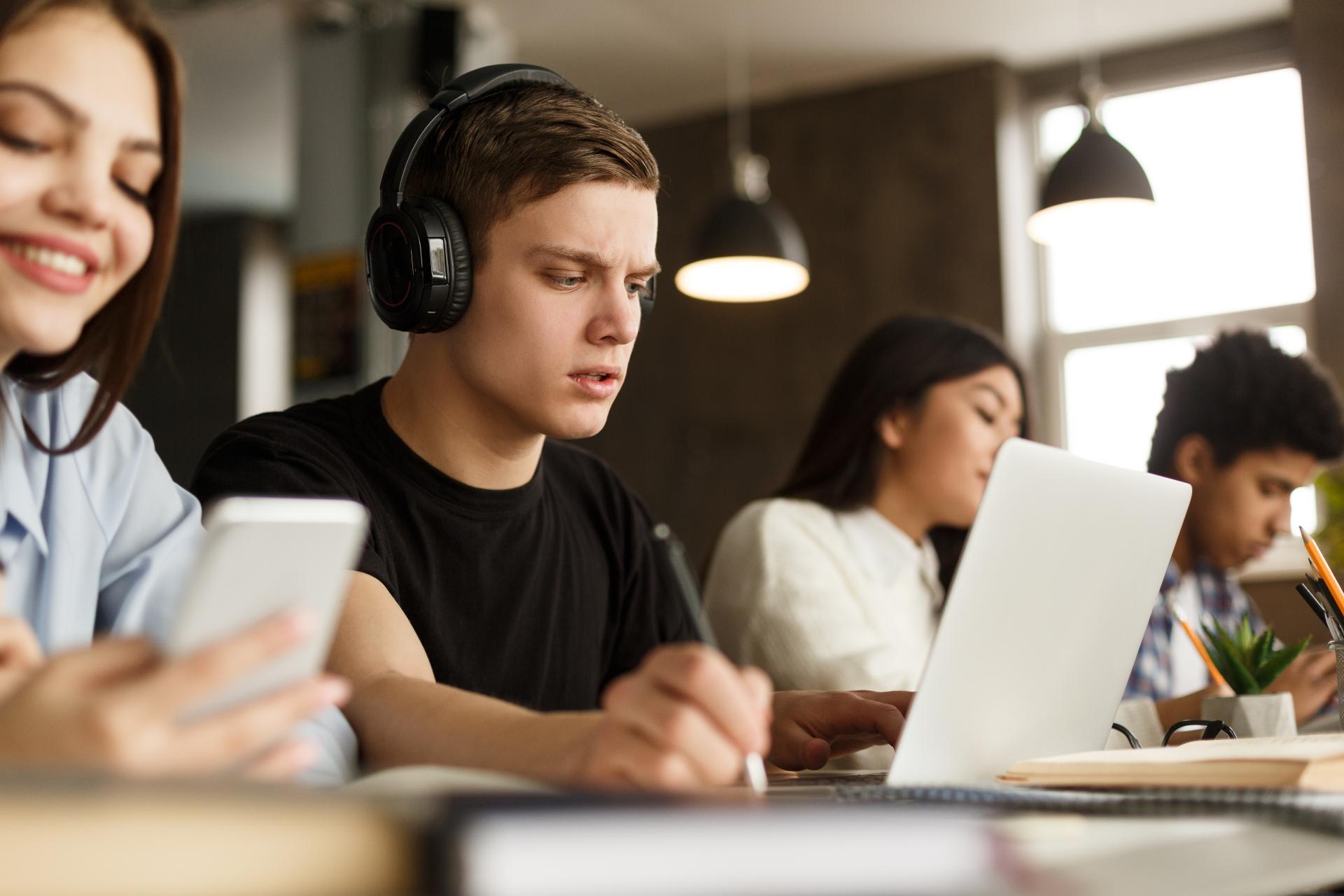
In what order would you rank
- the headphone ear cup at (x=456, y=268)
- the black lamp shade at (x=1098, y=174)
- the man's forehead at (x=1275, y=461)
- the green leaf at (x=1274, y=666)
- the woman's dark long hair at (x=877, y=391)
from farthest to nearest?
the black lamp shade at (x=1098, y=174), the man's forehead at (x=1275, y=461), the woman's dark long hair at (x=877, y=391), the green leaf at (x=1274, y=666), the headphone ear cup at (x=456, y=268)

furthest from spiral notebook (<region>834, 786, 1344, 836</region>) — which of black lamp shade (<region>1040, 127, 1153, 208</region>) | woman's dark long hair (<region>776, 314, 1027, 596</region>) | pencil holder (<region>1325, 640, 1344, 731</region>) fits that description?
black lamp shade (<region>1040, 127, 1153, 208</region>)

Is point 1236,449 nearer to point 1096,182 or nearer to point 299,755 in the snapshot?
point 1096,182

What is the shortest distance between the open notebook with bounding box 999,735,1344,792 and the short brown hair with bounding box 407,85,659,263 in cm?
73

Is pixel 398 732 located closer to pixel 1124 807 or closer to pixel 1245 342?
pixel 1124 807

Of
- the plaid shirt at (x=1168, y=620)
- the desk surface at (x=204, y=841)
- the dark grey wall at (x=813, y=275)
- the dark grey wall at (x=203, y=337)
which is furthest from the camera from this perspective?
the dark grey wall at (x=203, y=337)

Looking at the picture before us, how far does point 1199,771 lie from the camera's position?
2.55 feet

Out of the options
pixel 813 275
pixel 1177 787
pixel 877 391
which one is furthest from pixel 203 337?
pixel 1177 787

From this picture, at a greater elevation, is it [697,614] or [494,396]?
[494,396]

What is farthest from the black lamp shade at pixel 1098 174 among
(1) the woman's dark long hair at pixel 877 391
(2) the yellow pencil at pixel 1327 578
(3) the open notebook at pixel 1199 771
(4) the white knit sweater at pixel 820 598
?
(3) the open notebook at pixel 1199 771

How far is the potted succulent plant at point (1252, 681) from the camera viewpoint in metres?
1.36

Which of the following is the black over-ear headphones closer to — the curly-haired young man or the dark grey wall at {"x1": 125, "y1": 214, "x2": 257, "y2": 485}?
the curly-haired young man

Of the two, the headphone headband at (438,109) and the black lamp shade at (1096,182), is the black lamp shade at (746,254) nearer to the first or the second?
the black lamp shade at (1096,182)

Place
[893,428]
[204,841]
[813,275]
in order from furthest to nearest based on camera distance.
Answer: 1. [813,275]
2. [893,428]
3. [204,841]

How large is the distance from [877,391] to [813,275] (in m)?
3.18
